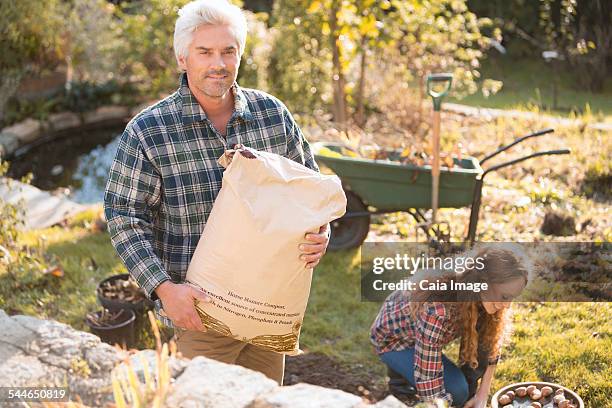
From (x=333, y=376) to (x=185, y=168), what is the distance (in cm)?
149

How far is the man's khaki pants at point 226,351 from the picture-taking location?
2225 mm

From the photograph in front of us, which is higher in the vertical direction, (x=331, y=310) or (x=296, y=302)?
(x=296, y=302)

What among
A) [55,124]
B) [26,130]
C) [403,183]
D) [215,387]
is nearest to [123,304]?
[403,183]

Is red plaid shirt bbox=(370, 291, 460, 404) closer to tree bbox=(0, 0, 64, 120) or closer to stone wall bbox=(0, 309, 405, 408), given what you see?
stone wall bbox=(0, 309, 405, 408)

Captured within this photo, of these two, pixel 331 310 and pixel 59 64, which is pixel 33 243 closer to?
pixel 331 310

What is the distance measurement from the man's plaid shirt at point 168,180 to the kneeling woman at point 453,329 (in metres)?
0.87

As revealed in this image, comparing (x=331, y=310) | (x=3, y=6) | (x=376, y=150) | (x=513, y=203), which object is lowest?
(x=331, y=310)

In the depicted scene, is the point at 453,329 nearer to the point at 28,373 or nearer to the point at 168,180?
the point at 168,180

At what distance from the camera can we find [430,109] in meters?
6.82

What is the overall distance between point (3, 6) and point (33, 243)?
159 inches

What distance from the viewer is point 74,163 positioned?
7.23 metres

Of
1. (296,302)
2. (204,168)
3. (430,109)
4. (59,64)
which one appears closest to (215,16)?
(204,168)

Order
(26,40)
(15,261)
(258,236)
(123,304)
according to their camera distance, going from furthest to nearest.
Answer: (26,40) → (15,261) → (123,304) → (258,236)

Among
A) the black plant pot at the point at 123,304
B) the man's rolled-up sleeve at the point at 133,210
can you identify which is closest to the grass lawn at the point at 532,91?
the black plant pot at the point at 123,304
